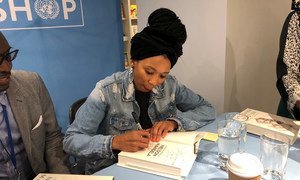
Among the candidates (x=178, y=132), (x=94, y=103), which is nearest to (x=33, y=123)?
(x=94, y=103)

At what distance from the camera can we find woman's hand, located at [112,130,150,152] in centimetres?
110

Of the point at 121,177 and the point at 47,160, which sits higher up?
the point at 121,177

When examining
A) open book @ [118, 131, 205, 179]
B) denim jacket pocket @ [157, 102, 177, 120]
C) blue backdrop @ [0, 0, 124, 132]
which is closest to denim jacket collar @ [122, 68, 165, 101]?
denim jacket pocket @ [157, 102, 177, 120]

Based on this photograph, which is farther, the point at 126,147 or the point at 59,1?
the point at 59,1

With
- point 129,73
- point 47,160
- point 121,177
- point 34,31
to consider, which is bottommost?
point 47,160

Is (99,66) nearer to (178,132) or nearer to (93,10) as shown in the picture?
(93,10)

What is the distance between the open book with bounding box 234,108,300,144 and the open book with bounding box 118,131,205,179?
0.31 meters

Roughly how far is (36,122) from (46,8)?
1.25 metres

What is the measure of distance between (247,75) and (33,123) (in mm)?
1836

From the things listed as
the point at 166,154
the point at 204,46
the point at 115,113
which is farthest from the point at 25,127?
the point at 204,46

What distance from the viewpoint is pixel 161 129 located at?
1265 mm

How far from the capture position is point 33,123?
1.38m

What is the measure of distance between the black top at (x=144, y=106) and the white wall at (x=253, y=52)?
3.38 feet

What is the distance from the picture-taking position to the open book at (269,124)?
4.07ft
